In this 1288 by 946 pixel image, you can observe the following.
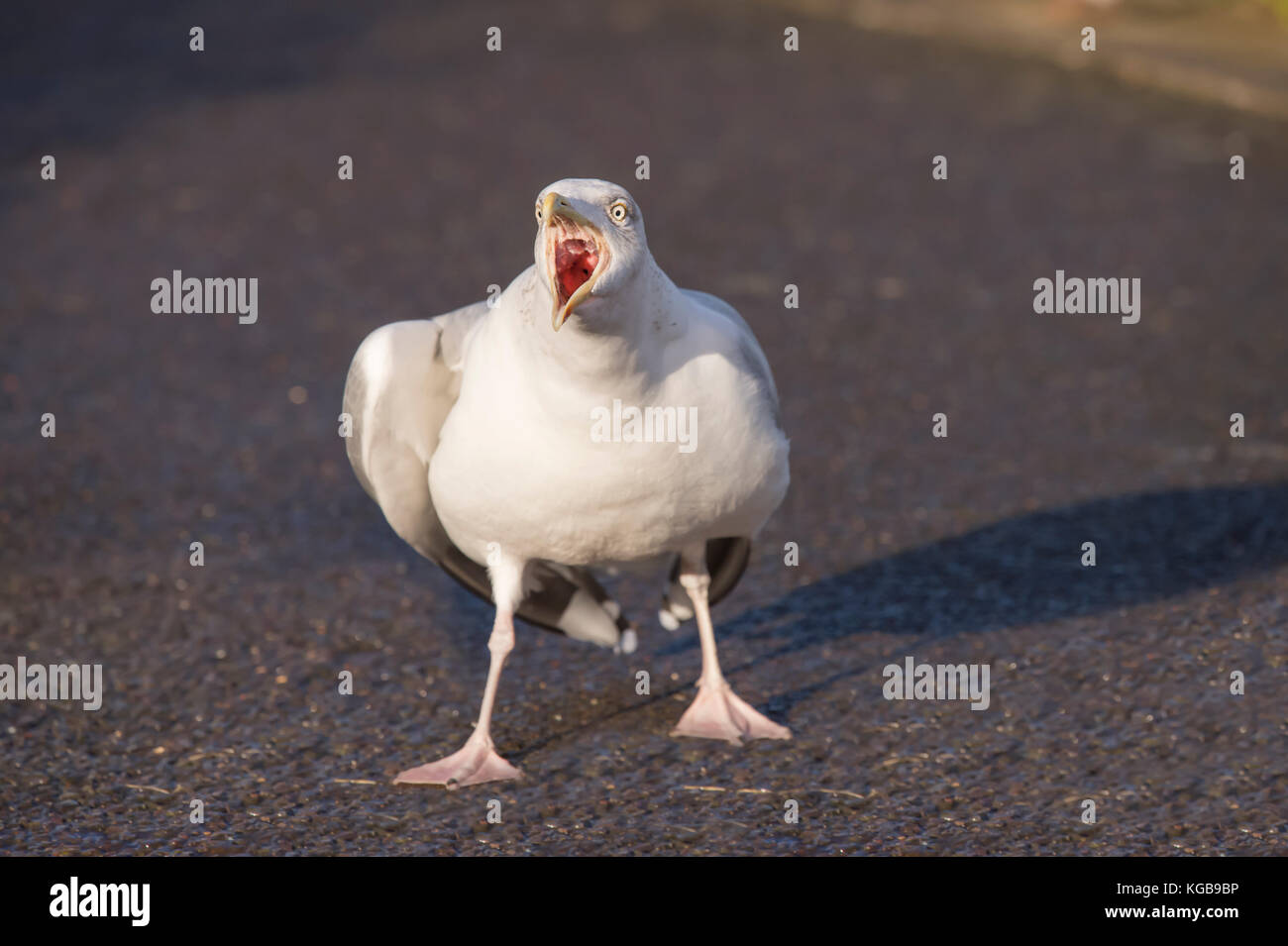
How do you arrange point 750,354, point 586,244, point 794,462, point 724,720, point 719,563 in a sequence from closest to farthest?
point 586,244
point 750,354
point 724,720
point 719,563
point 794,462

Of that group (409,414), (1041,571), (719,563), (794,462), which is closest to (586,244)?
(409,414)

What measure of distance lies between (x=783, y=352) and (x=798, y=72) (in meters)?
5.34

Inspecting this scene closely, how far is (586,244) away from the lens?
14.5 ft

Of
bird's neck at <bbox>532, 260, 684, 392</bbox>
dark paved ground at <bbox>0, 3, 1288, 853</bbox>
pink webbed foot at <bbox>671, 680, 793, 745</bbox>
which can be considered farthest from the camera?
pink webbed foot at <bbox>671, 680, 793, 745</bbox>

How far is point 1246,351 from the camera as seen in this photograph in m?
8.09

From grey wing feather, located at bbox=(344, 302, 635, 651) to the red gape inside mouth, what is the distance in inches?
24.4

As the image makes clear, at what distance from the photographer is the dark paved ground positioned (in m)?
4.98

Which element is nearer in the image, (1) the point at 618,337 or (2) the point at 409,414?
(1) the point at 618,337

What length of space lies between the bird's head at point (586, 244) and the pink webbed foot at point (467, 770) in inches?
57.3

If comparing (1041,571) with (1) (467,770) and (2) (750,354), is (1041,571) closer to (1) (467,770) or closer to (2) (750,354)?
(2) (750,354)

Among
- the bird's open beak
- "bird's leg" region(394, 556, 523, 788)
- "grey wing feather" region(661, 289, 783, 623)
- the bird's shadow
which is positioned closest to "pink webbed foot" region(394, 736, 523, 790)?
"bird's leg" region(394, 556, 523, 788)

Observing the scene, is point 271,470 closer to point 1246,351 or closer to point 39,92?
point 1246,351

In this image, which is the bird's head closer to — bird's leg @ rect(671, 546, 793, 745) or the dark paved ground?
bird's leg @ rect(671, 546, 793, 745)

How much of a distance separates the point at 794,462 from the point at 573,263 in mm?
3124
